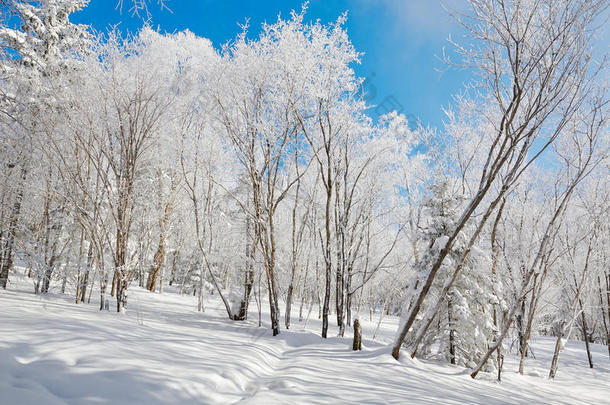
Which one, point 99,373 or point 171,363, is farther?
point 171,363

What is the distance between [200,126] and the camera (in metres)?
11.2

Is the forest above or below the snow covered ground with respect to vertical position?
above

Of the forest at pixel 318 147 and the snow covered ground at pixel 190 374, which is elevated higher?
the forest at pixel 318 147

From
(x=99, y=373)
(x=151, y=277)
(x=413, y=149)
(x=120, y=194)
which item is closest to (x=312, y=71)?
(x=120, y=194)

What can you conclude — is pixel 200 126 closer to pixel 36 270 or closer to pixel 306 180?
pixel 306 180

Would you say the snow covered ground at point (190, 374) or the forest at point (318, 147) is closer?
the snow covered ground at point (190, 374)

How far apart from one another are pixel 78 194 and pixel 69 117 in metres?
2.29

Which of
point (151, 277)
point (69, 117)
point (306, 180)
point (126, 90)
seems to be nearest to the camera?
point (69, 117)

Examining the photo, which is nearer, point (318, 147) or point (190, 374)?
point (190, 374)

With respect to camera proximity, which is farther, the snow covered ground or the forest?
the forest

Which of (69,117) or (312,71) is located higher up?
(312,71)

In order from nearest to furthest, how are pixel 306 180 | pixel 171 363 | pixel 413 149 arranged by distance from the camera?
pixel 171 363
pixel 306 180
pixel 413 149

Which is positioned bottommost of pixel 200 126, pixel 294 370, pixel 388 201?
pixel 294 370

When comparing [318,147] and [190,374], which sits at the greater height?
[318,147]
